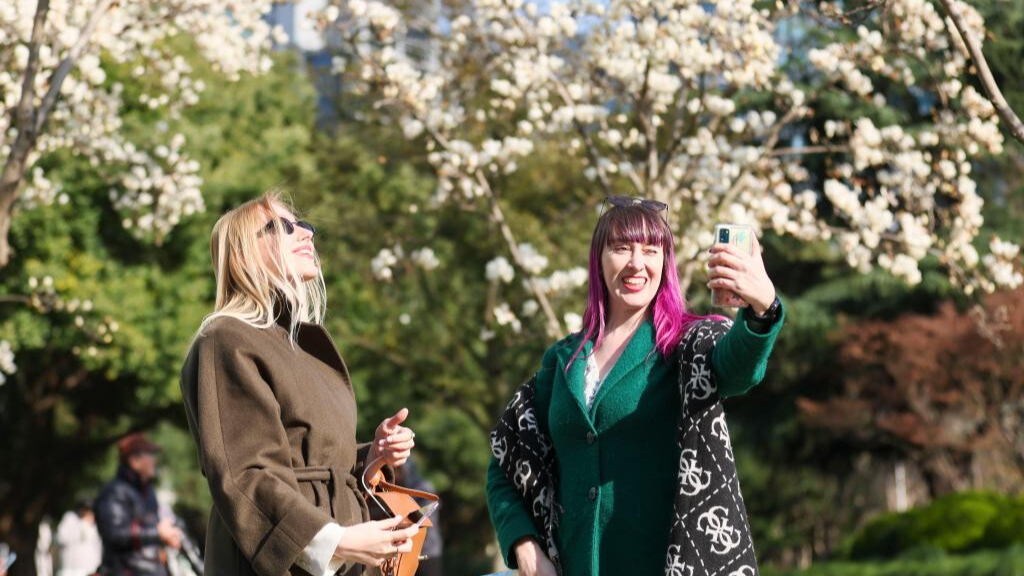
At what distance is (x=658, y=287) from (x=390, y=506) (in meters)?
0.88

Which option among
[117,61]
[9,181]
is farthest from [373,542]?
[117,61]

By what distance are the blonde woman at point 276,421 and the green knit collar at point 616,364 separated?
0.44 m

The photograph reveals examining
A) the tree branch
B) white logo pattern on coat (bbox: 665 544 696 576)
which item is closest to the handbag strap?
white logo pattern on coat (bbox: 665 544 696 576)

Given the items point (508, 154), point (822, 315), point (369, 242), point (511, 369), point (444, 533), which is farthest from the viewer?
point (444, 533)

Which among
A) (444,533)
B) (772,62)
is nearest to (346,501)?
(772,62)

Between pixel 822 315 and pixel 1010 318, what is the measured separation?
15.9 ft

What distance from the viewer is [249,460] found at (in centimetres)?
354

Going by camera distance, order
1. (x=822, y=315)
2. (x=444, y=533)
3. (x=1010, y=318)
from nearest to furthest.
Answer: (x=1010, y=318)
(x=822, y=315)
(x=444, y=533)

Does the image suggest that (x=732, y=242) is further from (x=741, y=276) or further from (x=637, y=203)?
(x=637, y=203)

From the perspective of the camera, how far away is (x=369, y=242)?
19266 mm

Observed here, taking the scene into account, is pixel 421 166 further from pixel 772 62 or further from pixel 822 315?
pixel 772 62

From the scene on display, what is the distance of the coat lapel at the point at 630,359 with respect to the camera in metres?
3.81

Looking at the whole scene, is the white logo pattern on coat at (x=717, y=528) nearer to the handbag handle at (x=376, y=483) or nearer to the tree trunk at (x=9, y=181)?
the handbag handle at (x=376, y=483)

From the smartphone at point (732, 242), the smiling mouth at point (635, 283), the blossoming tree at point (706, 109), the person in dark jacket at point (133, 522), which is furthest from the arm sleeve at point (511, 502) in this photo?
the blossoming tree at point (706, 109)
